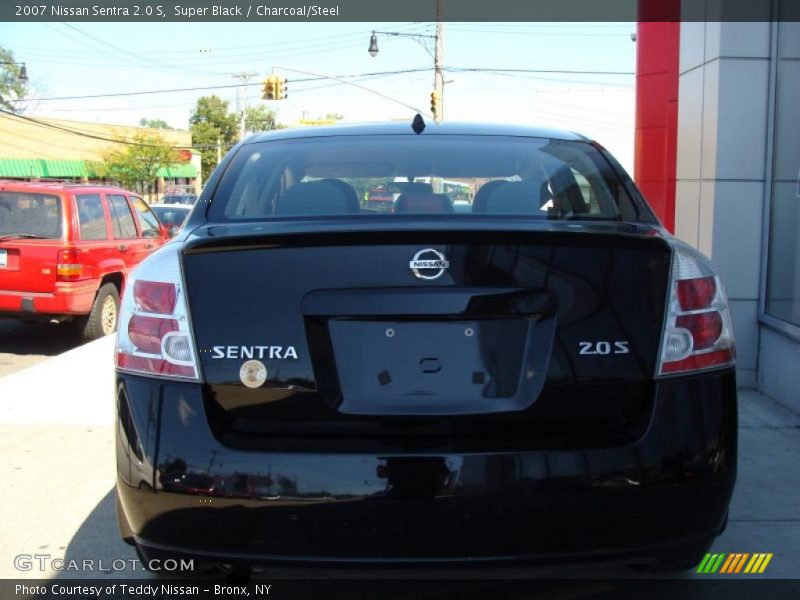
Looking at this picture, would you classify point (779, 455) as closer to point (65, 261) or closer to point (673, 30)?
point (673, 30)

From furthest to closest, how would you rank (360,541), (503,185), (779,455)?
1. (779,455)
2. (503,185)
3. (360,541)

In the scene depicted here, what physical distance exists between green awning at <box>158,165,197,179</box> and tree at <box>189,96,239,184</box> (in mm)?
9161

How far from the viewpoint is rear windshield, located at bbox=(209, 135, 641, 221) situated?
3031 mm

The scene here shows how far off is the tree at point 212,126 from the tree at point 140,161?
58.0 ft

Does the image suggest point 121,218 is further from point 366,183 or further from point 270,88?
point 270,88

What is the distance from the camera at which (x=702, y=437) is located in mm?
2396

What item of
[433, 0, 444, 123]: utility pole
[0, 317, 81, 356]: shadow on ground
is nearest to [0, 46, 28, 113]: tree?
[433, 0, 444, 123]: utility pole

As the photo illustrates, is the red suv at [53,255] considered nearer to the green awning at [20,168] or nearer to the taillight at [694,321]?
the taillight at [694,321]

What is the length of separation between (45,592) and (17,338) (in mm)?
8064

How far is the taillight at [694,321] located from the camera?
2.43 metres

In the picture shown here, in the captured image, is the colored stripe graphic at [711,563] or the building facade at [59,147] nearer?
the colored stripe graphic at [711,563]

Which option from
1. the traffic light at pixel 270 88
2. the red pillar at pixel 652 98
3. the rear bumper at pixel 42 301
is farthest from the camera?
the traffic light at pixel 270 88

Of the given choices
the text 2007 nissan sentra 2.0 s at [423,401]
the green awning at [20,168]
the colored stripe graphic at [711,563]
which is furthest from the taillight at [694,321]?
the green awning at [20,168]

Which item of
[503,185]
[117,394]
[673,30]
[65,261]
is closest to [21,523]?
[117,394]
